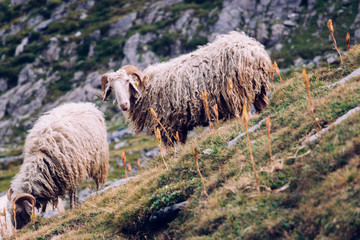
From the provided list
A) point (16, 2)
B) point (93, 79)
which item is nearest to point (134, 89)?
point (93, 79)

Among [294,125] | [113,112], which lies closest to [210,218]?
[294,125]

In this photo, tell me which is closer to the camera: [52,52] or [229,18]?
[229,18]

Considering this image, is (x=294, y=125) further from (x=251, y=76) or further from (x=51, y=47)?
(x=51, y=47)

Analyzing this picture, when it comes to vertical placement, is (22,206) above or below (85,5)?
below

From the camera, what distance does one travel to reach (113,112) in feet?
184

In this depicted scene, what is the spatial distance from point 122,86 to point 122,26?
Result: 60.3 meters

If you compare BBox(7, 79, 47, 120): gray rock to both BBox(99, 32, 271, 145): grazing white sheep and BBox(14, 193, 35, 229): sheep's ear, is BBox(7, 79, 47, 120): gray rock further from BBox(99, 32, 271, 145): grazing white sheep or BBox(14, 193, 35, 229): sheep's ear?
BBox(99, 32, 271, 145): grazing white sheep

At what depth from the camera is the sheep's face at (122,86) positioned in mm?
8758

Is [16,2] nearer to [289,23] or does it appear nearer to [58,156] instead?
[289,23]

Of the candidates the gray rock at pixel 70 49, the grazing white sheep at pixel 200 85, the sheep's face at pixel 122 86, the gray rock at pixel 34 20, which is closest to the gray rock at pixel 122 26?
the gray rock at pixel 70 49

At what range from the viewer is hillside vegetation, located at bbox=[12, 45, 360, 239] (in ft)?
11.9

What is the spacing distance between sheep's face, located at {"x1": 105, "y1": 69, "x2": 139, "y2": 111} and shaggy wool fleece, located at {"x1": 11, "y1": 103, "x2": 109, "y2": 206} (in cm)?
160

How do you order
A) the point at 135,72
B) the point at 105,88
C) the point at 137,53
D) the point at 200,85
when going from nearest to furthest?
1. the point at 200,85
2. the point at 135,72
3. the point at 105,88
4. the point at 137,53

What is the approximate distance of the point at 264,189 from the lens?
169 inches
